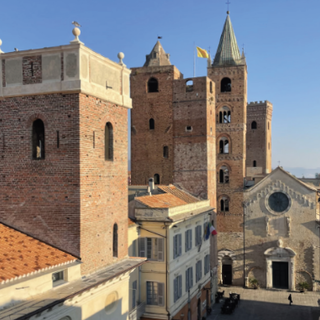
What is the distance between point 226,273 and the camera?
44.1 metres

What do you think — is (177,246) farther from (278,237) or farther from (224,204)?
(278,237)

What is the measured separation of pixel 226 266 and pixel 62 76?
3469 centimetres

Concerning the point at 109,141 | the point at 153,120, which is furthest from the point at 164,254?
the point at 153,120

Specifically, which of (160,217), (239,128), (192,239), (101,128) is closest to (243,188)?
(239,128)

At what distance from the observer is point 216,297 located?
38312 mm

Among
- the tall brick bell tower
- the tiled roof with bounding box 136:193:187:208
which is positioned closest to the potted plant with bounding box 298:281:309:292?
the tall brick bell tower

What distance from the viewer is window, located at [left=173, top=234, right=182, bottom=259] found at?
25.6 m

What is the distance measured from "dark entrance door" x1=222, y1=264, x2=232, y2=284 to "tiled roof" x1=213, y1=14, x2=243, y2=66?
2101 centimetres

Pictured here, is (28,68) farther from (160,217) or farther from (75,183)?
(160,217)

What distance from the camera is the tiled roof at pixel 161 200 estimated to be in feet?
86.0

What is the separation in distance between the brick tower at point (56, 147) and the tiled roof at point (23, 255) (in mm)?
379

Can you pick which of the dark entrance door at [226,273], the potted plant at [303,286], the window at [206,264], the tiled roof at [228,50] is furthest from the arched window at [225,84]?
the potted plant at [303,286]

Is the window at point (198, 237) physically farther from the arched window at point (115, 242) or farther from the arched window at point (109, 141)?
the arched window at point (109, 141)

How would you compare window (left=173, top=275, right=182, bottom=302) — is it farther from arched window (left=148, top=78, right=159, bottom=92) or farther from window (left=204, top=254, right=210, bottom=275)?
arched window (left=148, top=78, right=159, bottom=92)
